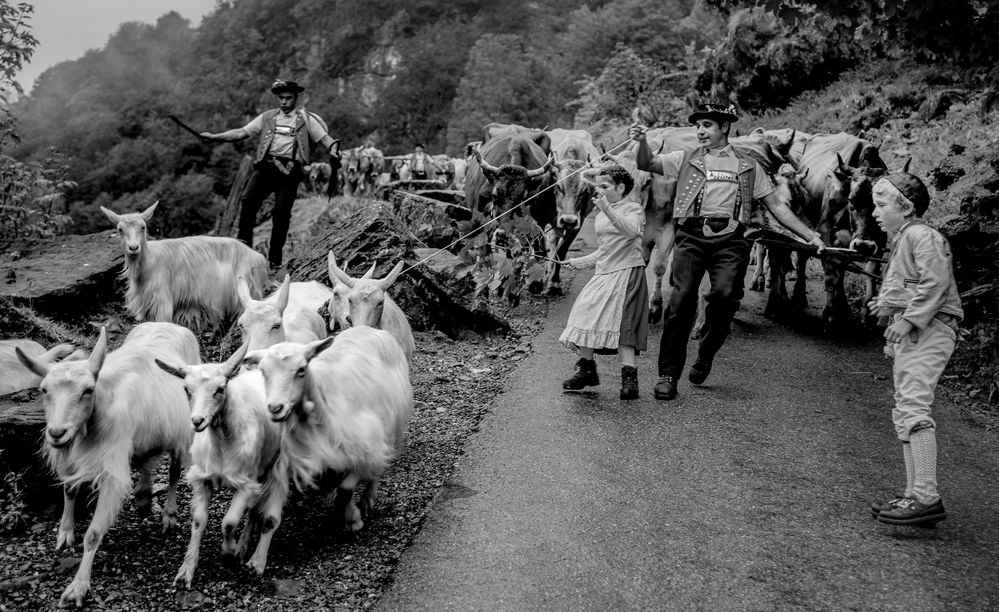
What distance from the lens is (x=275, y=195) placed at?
10742 mm

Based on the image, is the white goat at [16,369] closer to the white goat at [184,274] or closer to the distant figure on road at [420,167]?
the white goat at [184,274]

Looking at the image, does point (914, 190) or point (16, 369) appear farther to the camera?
point (16, 369)

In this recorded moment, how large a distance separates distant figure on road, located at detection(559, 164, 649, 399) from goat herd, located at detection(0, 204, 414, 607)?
1879 mm

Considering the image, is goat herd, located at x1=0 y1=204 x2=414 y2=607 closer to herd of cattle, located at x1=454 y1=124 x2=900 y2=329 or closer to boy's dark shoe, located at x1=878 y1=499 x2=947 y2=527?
boy's dark shoe, located at x1=878 y1=499 x2=947 y2=527

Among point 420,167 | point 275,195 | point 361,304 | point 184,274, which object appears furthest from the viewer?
point 420,167

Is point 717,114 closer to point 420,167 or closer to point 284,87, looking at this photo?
point 284,87

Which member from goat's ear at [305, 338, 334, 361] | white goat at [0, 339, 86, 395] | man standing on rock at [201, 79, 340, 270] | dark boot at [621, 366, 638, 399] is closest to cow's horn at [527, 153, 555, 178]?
man standing on rock at [201, 79, 340, 270]

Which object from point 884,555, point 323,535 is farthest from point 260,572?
point 884,555

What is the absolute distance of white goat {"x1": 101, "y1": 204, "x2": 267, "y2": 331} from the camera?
8.19 meters

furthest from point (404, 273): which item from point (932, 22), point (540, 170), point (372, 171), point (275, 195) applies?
point (372, 171)

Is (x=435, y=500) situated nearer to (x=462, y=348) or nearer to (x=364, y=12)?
(x=462, y=348)

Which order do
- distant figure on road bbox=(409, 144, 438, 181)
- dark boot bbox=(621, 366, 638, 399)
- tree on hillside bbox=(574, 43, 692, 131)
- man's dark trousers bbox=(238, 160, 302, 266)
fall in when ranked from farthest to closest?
distant figure on road bbox=(409, 144, 438, 181) → tree on hillside bbox=(574, 43, 692, 131) → man's dark trousers bbox=(238, 160, 302, 266) → dark boot bbox=(621, 366, 638, 399)

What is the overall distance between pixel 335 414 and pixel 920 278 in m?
3.60

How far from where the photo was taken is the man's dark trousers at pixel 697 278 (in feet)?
23.4
